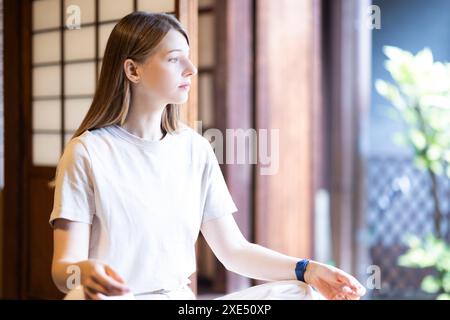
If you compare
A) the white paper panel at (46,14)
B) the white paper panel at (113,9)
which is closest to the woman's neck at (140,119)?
the white paper panel at (113,9)

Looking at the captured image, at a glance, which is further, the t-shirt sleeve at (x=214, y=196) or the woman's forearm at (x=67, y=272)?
the t-shirt sleeve at (x=214, y=196)

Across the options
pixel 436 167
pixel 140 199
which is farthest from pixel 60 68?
pixel 436 167

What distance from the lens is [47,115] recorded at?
117 inches

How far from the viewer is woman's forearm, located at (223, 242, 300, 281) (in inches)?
62.7

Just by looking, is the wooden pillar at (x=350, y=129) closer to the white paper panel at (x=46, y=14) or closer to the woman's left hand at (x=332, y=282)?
the white paper panel at (x=46, y=14)

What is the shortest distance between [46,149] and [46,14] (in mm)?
598

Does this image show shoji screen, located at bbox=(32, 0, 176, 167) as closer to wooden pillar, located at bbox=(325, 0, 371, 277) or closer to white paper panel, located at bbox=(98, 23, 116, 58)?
white paper panel, located at bbox=(98, 23, 116, 58)

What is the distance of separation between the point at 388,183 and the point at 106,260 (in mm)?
3088

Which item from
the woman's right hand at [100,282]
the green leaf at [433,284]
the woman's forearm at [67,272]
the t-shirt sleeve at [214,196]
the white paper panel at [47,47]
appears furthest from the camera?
the green leaf at [433,284]

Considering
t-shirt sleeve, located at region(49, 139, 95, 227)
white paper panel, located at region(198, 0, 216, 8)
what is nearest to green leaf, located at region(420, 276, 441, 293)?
white paper panel, located at region(198, 0, 216, 8)

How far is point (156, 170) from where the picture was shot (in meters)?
1.63

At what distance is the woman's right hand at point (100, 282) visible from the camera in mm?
1249

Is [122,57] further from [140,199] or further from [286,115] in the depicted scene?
[286,115]
